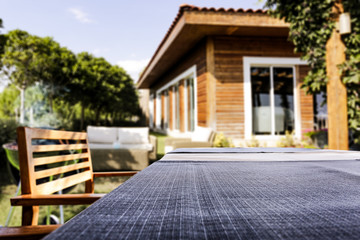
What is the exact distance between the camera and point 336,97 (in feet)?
11.3

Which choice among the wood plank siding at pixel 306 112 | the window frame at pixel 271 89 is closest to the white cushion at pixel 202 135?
the window frame at pixel 271 89

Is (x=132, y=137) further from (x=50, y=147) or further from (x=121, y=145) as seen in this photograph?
(x=50, y=147)

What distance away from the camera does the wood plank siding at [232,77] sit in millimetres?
6109

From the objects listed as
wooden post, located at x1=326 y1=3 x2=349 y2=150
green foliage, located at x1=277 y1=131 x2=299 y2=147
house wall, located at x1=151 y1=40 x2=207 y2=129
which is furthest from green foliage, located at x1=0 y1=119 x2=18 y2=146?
wooden post, located at x1=326 y1=3 x2=349 y2=150

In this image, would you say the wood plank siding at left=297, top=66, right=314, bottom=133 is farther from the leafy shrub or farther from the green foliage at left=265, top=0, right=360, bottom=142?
the leafy shrub

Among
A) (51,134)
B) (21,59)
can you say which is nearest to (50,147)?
(51,134)

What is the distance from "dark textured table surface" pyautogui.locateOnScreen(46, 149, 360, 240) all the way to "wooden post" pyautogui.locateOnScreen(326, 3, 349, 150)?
3.01 m

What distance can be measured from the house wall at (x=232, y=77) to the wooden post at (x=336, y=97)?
2697mm

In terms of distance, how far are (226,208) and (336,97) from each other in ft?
12.0

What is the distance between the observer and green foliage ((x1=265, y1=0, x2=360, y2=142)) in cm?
351

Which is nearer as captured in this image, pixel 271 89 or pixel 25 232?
pixel 25 232

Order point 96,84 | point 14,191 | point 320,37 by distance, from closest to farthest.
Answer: point 14,191
point 320,37
point 96,84

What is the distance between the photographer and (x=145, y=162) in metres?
4.41

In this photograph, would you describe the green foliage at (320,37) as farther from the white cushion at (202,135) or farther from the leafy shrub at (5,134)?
the leafy shrub at (5,134)
